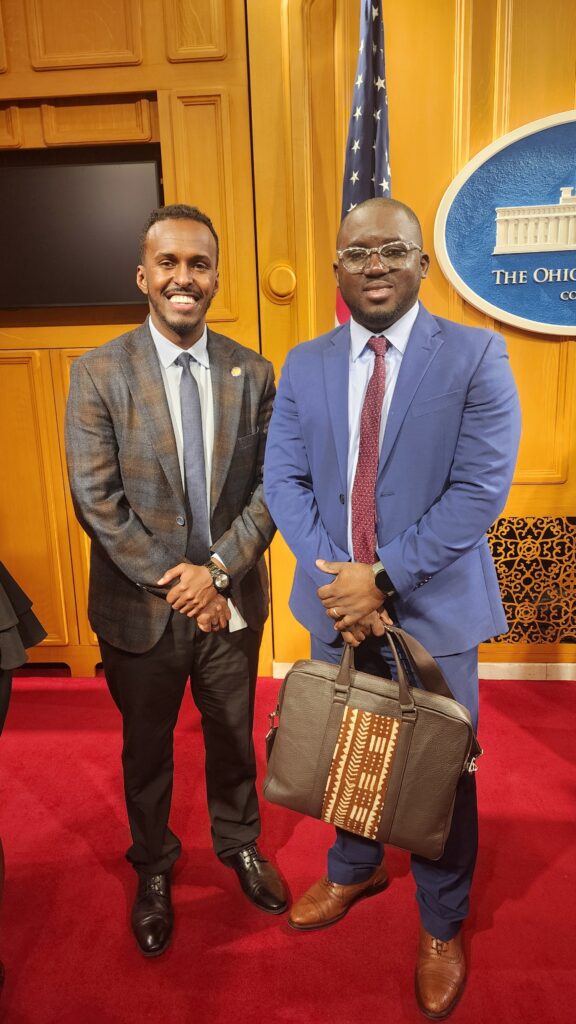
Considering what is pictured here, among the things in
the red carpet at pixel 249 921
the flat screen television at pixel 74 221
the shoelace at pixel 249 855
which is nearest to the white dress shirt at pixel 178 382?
the shoelace at pixel 249 855

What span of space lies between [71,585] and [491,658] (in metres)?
2.25

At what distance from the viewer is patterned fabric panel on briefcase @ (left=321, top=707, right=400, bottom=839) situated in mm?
1604

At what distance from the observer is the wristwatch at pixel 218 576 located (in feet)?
6.23

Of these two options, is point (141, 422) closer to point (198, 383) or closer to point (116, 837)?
point (198, 383)

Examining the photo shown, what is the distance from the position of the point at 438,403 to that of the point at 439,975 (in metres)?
1.46

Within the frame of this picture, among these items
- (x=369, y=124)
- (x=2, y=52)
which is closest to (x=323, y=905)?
(x=369, y=124)

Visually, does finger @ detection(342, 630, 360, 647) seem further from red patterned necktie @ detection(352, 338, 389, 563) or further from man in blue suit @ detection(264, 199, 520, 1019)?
red patterned necktie @ detection(352, 338, 389, 563)

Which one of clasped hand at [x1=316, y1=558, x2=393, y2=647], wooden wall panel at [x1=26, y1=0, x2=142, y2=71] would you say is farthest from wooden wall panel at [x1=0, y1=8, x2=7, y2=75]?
clasped hand at [x1=316, y1=558, x2=393, y2=647]

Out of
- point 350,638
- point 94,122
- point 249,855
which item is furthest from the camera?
point 94,122

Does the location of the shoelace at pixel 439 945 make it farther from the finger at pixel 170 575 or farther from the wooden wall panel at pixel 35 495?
the wooden wall panel at pixel 35 495

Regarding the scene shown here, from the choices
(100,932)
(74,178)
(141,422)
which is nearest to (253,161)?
(74,178)

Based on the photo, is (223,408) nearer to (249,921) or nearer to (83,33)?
(249,921)

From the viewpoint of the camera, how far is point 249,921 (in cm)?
210

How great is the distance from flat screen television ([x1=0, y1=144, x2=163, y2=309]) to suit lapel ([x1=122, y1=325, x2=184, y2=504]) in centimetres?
165
